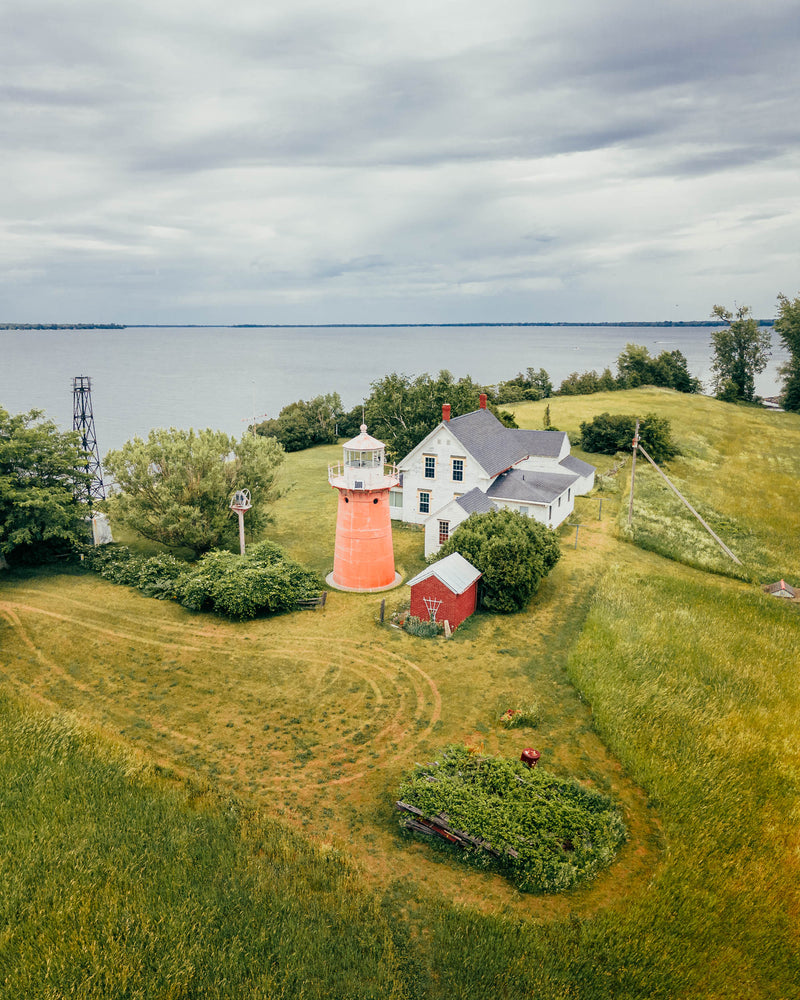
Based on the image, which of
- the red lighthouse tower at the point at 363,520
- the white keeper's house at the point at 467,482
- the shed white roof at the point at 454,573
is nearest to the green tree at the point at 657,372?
the white keeper's house at the point at 467,482

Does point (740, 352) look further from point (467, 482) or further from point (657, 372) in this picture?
point (467, 482)

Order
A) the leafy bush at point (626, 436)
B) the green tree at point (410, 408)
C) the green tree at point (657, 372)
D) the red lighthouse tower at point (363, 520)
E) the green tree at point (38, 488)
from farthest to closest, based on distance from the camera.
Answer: the green tree at point (657, 372) → the leafy bush at point (626, 436) → the green tree at point (410, 408) → the green tree at point (38, 488) → the red lighthouse tower at point (363, 520)

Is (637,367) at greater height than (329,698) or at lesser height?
greater

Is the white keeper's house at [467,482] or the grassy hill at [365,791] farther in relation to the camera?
the white keeper's house at [467,482]

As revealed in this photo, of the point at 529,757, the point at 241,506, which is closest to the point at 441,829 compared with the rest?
→ the point at 529,757

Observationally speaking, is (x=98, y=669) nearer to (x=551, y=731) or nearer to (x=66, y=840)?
(x=66, y=840)

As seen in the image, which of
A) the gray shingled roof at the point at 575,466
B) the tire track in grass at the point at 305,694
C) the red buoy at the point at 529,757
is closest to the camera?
the red buoy at the point at 529,757

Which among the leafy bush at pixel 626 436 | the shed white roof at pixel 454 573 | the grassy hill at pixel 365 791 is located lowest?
the grassy hill at pixel 365 791

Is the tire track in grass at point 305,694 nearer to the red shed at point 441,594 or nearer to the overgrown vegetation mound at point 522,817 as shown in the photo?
the overgrown vegetation mound at point 522,817
